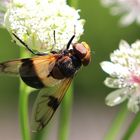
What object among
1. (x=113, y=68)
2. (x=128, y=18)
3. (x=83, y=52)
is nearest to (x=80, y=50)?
(x=83, y=52)

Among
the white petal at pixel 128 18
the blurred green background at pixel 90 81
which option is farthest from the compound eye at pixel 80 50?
the blurred green background at pixel 90 81

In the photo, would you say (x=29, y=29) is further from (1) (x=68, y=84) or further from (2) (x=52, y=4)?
(1) (x=68, y=84)

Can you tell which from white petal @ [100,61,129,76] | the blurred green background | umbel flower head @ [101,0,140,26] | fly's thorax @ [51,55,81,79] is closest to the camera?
fly's thorax @ [51,55,81,79]

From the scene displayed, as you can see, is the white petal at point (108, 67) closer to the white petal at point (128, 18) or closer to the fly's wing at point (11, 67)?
the fly's wing at point (11, 67)

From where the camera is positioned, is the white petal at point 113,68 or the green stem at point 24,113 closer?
the green stem at point 24,113

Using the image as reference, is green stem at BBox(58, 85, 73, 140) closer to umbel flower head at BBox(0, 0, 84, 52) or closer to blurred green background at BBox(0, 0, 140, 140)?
umbel flower head at BBox(0, 0, 84, 52)

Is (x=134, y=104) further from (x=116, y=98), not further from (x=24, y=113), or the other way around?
(x=24, y=113)

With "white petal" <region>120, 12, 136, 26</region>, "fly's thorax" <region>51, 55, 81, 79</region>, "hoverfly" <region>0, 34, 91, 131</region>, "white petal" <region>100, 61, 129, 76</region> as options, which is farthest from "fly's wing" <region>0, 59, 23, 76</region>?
"white petal" <region>120, 12, 136, 26</region>
